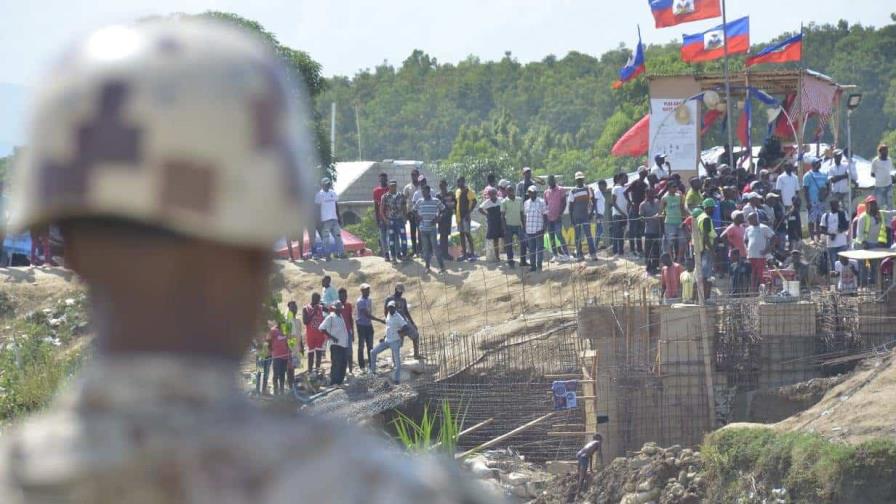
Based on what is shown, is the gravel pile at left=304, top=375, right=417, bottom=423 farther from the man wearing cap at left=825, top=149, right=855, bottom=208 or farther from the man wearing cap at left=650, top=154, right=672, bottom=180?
the man wearing cap at left=825, top=149, right=855, bottom=208

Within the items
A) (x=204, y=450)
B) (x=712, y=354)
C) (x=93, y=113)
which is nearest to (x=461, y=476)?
(x=204, y=450)

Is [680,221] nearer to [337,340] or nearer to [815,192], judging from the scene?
[815,192]

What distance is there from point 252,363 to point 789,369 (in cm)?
670

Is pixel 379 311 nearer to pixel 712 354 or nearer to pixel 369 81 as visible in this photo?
pixel 712 354

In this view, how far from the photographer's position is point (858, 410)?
1477 centimetres

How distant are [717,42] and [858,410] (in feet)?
33.4

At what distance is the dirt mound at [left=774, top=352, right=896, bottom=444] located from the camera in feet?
46.2

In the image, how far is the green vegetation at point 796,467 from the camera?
1318 cm

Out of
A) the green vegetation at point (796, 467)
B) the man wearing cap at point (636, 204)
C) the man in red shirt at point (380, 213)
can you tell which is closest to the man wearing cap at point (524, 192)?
the man wearing cap at point (636, 204)

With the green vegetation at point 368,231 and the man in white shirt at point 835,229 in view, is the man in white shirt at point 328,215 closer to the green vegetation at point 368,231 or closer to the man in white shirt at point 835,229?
the man in white shirt at point 835,229

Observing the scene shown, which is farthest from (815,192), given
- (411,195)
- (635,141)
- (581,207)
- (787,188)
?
(411,195)

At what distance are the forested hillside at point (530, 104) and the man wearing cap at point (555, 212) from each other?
111 feet

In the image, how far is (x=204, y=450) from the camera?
120 cm

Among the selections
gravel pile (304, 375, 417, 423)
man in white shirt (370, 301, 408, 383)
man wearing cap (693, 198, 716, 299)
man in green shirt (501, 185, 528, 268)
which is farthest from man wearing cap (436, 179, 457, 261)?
man wearing cap (693, 198, 716, 299)
